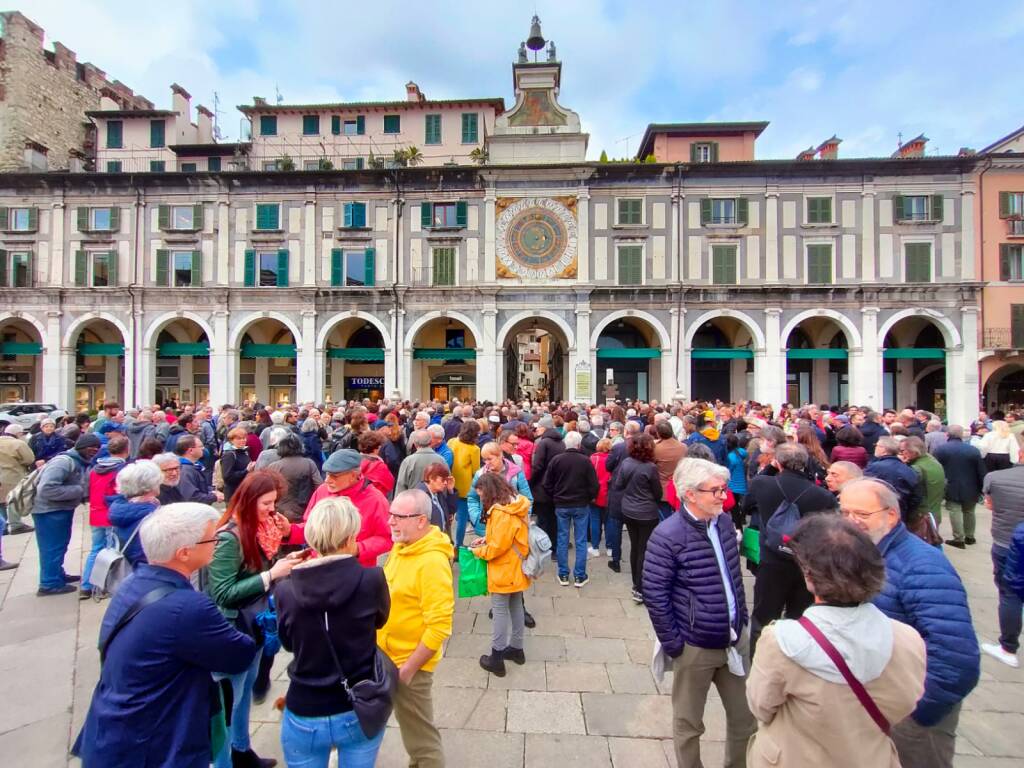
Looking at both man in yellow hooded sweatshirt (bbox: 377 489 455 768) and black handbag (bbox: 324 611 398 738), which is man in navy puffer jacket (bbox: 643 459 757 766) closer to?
man in yellow hooded sweatshirt (bbox: 377 489 455 768)

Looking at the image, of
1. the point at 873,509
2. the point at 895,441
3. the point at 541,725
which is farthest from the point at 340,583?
the point at 895,441

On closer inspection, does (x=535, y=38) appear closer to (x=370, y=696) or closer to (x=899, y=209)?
(x=899, y=209)

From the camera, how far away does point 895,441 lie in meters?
5.58

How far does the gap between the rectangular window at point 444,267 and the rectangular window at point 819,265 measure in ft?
55.3

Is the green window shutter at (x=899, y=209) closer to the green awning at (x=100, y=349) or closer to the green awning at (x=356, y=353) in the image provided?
the green awning at (x=356, y=353)

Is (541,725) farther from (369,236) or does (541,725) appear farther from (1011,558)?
(369,236)

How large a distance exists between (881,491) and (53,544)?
8.43 m

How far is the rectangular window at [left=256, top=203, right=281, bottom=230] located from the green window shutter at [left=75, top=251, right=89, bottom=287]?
871cm

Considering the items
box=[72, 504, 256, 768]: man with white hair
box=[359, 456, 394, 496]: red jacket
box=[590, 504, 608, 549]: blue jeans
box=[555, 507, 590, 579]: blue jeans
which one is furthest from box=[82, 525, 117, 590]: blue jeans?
box=[590, 504, 608, 549]: blue jeans

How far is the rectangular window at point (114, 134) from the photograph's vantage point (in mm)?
28531

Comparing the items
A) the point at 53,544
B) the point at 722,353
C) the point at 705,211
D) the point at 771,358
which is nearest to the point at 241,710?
the point at 53,544

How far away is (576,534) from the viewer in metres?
6.68

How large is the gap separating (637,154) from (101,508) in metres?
30.9

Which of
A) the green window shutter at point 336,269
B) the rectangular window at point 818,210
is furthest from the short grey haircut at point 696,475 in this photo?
the rectangular window at point 818,210
